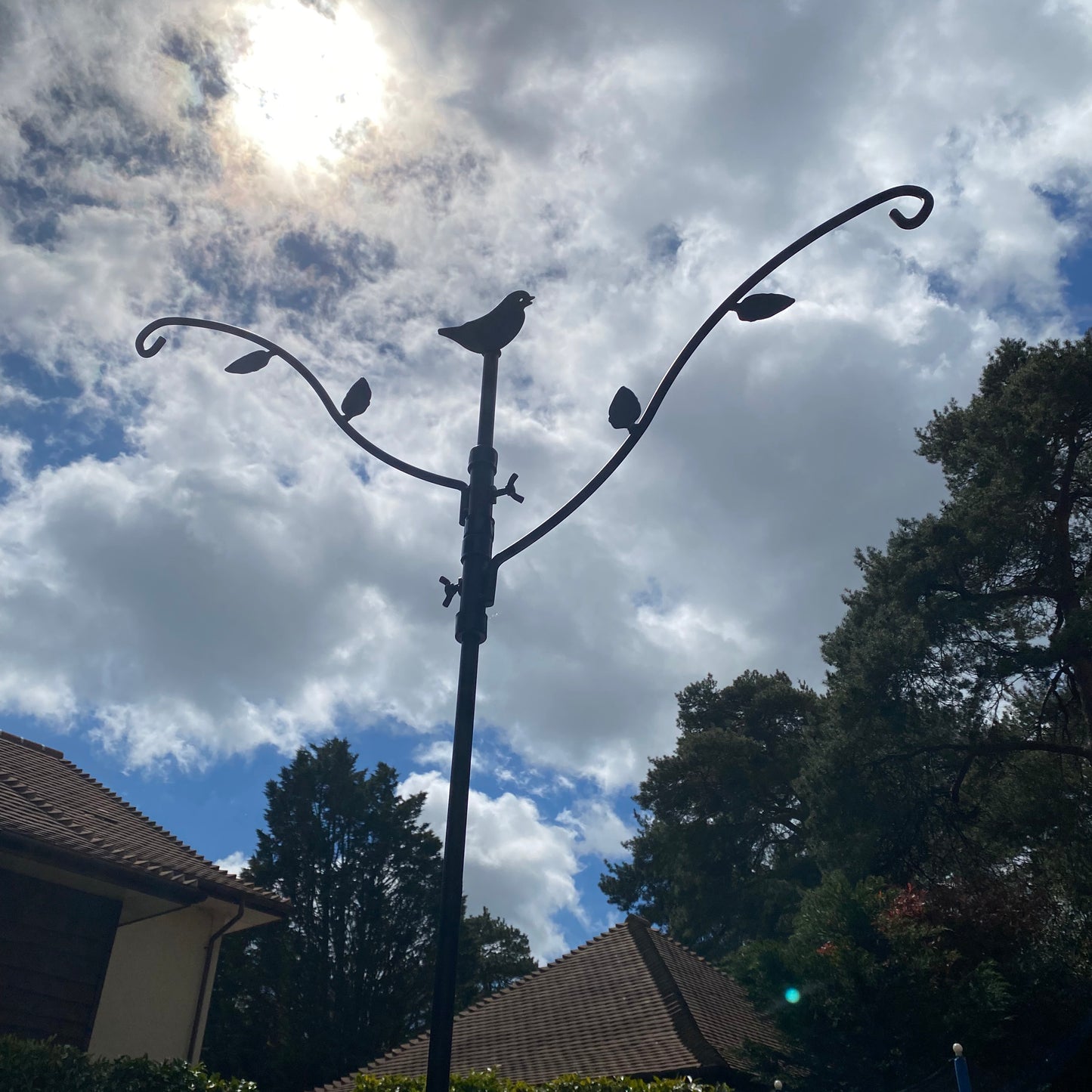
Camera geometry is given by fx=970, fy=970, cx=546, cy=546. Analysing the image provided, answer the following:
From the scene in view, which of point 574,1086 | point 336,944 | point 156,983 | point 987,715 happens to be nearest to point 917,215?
point 574,1086

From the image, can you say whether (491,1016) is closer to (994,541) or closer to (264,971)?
(994,541)

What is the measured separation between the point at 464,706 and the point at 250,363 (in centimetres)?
259

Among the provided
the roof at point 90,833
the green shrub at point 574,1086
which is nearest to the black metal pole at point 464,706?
the roof at point 90,833

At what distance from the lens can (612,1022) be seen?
16.4 metres

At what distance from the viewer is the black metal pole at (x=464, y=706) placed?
3254mm

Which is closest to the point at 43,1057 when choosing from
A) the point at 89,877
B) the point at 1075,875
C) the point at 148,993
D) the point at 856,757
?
the point at 89,877

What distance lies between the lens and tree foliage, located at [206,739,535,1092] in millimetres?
34094

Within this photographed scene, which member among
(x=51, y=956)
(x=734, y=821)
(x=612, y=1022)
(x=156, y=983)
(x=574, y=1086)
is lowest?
(x=574, y=1086)

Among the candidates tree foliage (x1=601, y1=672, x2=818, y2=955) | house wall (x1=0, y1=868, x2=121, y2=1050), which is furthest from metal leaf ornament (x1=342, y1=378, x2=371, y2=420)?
tree foliage (x1=601, y1=672, x2=818, y2=955)

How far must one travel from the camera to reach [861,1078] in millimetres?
11758

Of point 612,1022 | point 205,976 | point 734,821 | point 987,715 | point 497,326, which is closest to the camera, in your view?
point 497,326

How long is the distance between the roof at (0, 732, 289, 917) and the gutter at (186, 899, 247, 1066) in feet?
1.38

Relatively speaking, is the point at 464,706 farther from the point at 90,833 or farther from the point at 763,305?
the point at 90,833

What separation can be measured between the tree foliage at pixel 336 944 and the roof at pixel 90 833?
23.3m
